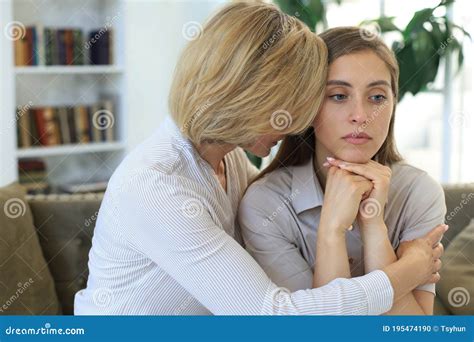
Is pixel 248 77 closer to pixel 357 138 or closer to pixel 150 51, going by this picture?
pixel 357 138

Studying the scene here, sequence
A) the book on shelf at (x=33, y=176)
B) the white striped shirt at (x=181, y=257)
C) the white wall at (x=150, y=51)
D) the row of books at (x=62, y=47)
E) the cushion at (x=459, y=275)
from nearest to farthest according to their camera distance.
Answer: the white striped shirt at (x=181, y=257) < the cushion at (x=459, y=275) < the row of books at (x=62, y=47) < the book on shelf at (x=33, y=176) < the white wall at (x=150, y=51)

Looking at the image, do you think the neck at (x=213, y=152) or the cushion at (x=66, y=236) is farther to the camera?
the cushion at (x=66, y=236)

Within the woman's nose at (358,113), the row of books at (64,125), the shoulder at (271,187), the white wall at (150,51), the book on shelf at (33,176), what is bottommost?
the book on shelf at (33,176)

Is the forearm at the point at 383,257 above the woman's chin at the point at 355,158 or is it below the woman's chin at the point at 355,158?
below

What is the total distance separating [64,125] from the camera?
3338mm

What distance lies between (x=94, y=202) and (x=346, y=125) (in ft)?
2.46

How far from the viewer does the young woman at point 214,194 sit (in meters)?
1.02

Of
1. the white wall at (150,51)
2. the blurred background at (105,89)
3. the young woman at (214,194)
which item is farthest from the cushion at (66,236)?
the white wall at (150,51)

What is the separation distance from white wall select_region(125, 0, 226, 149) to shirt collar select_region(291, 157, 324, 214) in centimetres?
229

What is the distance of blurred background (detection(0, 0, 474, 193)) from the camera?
293cm

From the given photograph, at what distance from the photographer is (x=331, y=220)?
43.9 inches

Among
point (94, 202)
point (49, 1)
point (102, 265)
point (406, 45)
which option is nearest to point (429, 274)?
point (102, 265)

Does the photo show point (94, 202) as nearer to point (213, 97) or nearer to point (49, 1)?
point (213, 97)

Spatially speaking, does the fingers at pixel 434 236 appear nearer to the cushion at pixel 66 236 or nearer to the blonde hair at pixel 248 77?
the blonde hair at pixel 248 77
